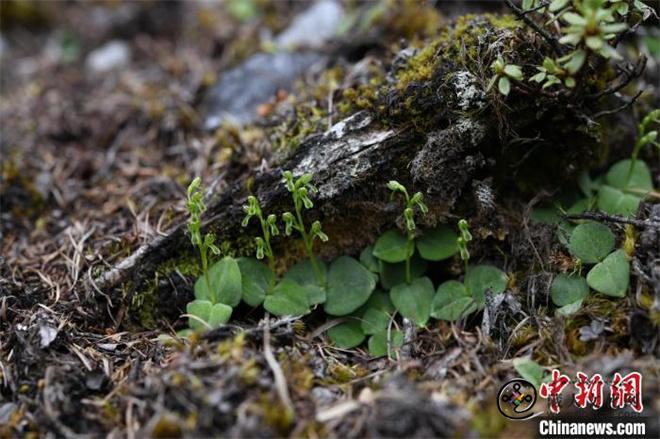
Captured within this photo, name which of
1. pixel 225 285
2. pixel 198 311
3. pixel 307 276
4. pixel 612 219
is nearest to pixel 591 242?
pixel 612 219

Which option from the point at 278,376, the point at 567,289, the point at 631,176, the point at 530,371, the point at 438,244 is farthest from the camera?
the point at 631,176

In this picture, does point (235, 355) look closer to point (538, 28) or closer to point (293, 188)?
point (293, 188)

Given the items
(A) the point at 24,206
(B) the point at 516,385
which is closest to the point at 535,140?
(B) the point at 516,385

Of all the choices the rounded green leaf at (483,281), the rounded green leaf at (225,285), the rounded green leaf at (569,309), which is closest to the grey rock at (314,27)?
the rounded green leaf at (225,285)

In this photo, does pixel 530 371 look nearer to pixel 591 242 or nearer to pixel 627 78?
pixel 591 242

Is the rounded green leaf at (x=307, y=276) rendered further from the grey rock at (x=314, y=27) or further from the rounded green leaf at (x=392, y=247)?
the grey rock at (x=314, y=27)

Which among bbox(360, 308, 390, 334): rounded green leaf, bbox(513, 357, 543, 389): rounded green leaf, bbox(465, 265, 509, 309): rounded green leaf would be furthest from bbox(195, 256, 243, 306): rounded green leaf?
bbox(513, 357, 543, 389): rounded green leaf
